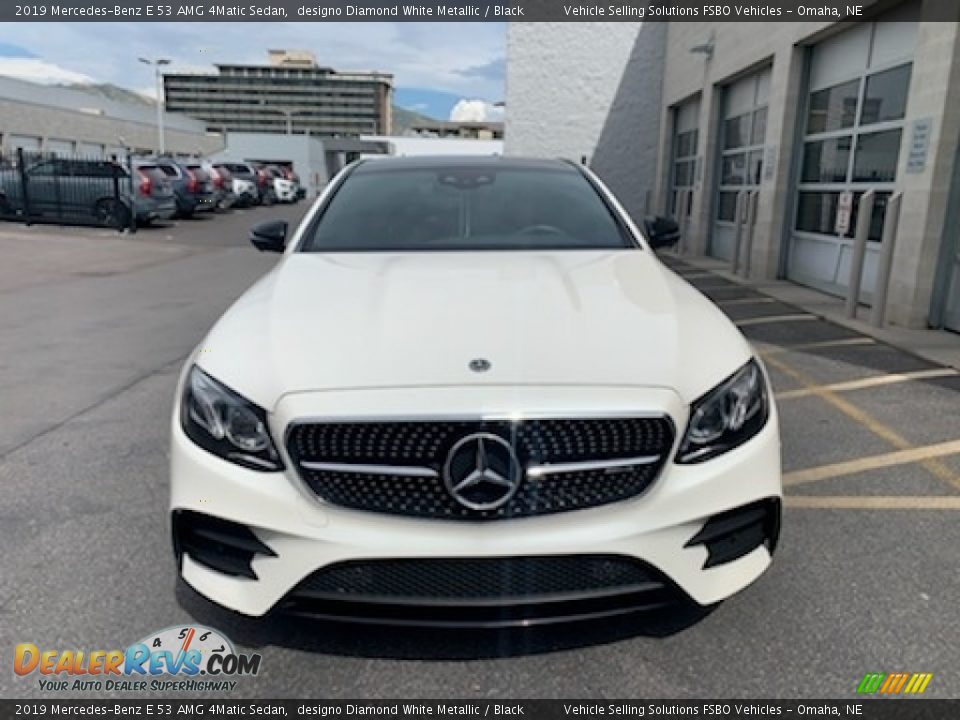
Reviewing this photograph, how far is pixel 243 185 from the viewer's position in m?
31.1

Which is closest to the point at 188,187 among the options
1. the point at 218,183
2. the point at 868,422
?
the point at 218,183

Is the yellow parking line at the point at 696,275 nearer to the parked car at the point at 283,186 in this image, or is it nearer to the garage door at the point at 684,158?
the garage door at the point at 684,158

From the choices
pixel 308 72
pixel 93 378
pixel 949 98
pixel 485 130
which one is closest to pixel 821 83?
pixel 949 98

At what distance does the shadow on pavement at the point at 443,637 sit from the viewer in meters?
2.30

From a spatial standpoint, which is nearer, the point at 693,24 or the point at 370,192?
the point at 370,192

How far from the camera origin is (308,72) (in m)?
109

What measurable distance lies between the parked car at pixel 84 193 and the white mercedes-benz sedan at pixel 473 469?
19991mm

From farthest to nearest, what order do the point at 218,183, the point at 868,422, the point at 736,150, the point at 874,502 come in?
the point at 218,183
the point at 736,150
the point at 868,422
the point at 874,502

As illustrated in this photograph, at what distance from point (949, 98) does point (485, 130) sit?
94810 mm

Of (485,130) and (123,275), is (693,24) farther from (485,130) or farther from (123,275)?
(485,130)

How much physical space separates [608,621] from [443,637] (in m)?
0.54

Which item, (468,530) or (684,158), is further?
(684,158)

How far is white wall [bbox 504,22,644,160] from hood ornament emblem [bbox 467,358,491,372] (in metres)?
21.5

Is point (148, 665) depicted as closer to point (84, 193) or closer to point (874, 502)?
point (874, 502)
